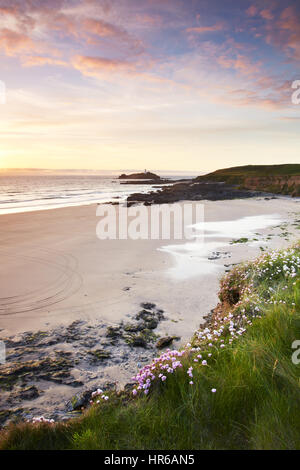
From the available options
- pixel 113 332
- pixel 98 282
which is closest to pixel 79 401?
pixel 113 332

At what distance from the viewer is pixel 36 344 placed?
5.41m

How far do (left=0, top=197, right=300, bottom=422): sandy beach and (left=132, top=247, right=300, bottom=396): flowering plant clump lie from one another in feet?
3.28

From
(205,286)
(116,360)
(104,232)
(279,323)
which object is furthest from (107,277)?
(104,232)

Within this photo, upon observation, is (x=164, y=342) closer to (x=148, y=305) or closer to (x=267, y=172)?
(x=148, y=305)

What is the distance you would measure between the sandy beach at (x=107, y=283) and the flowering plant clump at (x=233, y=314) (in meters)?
1.00

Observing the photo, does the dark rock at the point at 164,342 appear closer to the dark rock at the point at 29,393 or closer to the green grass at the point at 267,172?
the dark rock at the point at 29,393

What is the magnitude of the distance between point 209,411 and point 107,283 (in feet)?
20.4

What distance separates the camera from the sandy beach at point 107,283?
207 inches

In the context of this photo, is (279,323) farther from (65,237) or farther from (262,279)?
(65,237)

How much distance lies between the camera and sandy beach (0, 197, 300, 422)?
17.2 ft

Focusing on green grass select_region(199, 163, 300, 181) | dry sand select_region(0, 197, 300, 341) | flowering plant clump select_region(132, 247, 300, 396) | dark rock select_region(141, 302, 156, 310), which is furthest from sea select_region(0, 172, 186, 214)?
flowering plant clump select_region(132, 247, 300, 396)

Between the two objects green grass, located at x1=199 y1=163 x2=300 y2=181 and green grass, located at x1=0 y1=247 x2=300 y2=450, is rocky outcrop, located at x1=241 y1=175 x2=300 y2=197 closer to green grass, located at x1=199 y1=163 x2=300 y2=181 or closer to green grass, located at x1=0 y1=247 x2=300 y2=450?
green grass, located at x1=199 y1=163 x2=300 y2=181

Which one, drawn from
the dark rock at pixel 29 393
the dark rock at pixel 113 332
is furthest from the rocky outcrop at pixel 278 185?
the dark rock at pixel 29 393
